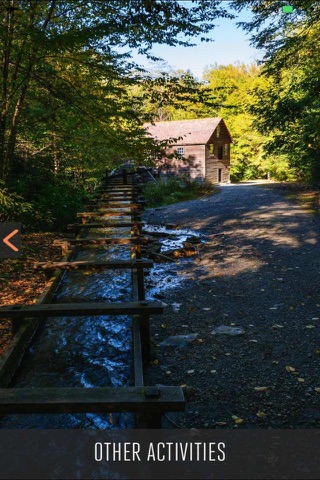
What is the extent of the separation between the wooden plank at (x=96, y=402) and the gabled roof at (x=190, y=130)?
35865mm

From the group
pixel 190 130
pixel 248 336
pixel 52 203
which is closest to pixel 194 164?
pixel 190 130

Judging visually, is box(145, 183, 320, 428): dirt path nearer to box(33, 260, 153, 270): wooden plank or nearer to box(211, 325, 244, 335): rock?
box(211, 325, 244, 335): rock

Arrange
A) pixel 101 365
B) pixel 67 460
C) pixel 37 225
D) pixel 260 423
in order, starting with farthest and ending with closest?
pixel 37 225 < pixel 101 365 < pixel 260 423 < pixel 67 460

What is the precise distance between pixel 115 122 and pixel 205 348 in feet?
16.6

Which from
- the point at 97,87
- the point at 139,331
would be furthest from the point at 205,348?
the point at 97,87

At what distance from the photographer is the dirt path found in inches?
145

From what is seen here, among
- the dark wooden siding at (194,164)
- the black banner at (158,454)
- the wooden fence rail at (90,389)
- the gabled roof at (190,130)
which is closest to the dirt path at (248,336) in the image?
the black banner at (158,454)

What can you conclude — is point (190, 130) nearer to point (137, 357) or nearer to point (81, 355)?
point (81, 355)

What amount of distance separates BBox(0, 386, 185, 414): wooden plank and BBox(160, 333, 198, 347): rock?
9.69 feet

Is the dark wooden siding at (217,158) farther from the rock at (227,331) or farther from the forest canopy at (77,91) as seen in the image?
the rock at (227,331)

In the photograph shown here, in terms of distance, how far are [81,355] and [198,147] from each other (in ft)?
115

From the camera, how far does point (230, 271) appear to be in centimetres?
877

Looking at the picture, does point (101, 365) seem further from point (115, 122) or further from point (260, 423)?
point (115, 122)

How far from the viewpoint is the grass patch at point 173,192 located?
2530cm
